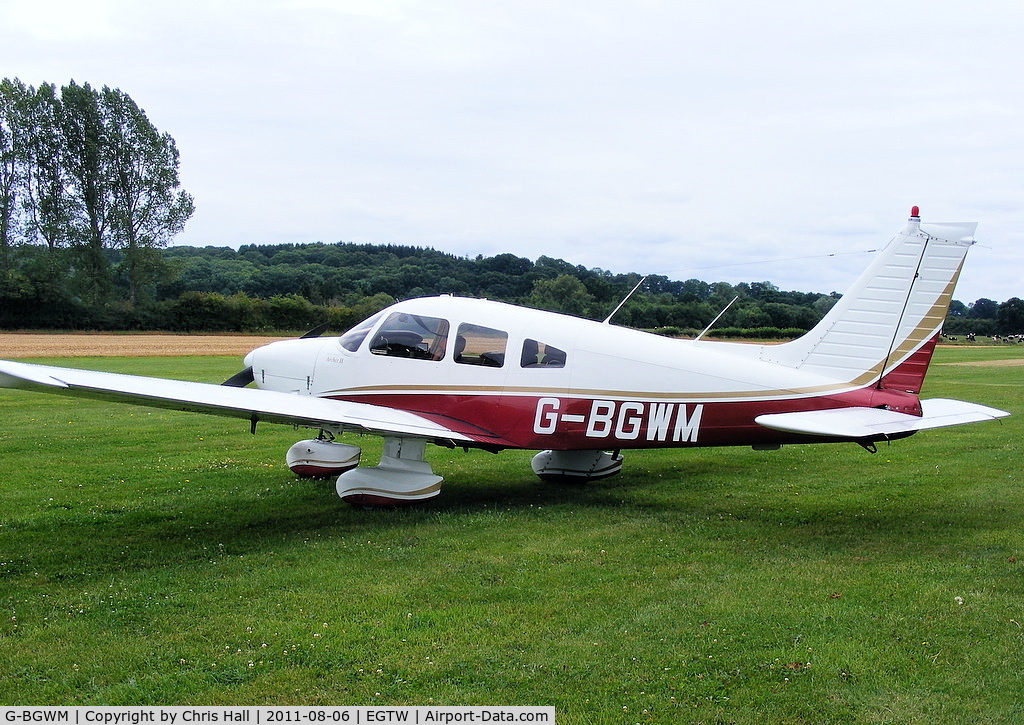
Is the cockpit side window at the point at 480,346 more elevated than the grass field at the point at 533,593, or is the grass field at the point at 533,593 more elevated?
the cockpit side window at the point at 480,346

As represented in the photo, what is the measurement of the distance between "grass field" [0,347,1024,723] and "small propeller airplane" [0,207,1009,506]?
817 mm

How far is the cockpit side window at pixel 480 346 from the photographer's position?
28.7ft

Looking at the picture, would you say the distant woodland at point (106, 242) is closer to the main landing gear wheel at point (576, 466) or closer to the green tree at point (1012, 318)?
the main landing gear wheel at point (576, 466)

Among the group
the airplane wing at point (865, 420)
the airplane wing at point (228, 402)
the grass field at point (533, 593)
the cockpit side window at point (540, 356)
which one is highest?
the cockpit side window at point (540, 356)

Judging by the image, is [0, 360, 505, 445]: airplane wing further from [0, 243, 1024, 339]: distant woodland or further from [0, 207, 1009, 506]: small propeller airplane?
[0, 243, 1024, 339]: distant woodland

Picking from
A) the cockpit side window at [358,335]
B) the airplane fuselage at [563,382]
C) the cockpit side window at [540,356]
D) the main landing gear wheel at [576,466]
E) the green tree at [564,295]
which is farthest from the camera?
the green tree at [564,295]

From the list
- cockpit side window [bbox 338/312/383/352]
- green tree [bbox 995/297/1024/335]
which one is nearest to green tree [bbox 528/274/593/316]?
cockpit side window [bbox 338/312/383/352]

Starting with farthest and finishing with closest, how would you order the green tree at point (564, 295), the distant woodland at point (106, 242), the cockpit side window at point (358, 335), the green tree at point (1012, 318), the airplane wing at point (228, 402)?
1. the green tree at point (1012, 318)
2. the distant woodland at point (106, 242)
3. the green tree at point (564, 295)
4. the cockpit side window at point (358, 335)
5. the airplane wing at point (228, 402)

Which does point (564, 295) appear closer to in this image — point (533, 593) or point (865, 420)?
point (865, 420)

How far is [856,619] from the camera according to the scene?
521 cm

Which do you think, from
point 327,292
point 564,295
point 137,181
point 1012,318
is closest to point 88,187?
point 137,181

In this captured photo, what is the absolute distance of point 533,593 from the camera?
5746 millimetres

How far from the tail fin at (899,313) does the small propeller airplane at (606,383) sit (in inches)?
0.5

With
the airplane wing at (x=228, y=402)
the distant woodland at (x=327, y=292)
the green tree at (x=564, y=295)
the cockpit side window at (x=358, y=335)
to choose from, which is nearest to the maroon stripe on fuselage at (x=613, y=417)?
the airplane wing at (x=228, y=402)
